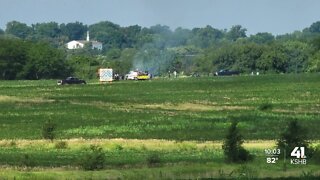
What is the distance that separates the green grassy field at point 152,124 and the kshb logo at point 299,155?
2.55 ft

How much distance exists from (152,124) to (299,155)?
72.8ft

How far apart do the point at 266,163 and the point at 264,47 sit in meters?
134

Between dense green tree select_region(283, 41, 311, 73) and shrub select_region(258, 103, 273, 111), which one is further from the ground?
dense green tree select_region(283, 41, 311, 73)

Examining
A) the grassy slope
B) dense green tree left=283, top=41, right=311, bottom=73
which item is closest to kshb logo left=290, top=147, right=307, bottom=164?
the grassy slope

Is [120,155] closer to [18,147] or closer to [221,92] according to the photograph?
[18,147]

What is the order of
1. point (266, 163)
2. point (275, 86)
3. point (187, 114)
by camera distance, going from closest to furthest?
point (266, 163) < point (187, 114) < point (275, 86)

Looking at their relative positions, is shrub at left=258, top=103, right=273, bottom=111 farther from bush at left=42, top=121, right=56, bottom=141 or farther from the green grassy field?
bush at left=42, top=121, right=56, bottom=141

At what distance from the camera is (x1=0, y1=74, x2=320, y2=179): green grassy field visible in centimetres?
2733

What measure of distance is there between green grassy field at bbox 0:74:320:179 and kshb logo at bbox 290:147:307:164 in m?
0.78

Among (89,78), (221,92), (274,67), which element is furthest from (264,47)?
(221,92)

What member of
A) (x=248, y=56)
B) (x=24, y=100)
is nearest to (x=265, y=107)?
(x=24, y=100)

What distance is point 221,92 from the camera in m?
82.8

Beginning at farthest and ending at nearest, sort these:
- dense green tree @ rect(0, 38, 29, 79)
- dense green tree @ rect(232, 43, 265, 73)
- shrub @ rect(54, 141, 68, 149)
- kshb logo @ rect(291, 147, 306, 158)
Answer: dense green tree @ rect(232, 43, 265, 73) → dense green tree @ rect(0, 38, 29, 79) → shrub @ rect(54, 141, 68, 149) → kshb logo @ rect(291, 147, 306, 158)

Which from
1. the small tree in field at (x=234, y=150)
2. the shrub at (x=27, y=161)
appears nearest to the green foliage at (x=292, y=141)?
the small tree in field at (x=234, y=150)
